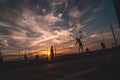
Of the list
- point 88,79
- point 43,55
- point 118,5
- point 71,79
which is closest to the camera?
point 88,79

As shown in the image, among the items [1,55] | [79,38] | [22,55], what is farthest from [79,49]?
[1,55]

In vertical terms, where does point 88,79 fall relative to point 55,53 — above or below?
below

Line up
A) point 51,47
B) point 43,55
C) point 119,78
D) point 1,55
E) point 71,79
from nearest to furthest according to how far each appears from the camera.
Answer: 1. point 119,78
2. point 71,79
3. point 51,47
4. point 1,55
5. point 43,55

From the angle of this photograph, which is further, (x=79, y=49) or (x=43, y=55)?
(x=43, y=55)

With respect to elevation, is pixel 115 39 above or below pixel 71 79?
above

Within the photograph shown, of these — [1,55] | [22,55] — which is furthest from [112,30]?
[1,55]

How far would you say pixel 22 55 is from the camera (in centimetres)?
1880

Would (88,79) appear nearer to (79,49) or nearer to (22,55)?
(79,49)

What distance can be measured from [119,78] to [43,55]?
16589mm

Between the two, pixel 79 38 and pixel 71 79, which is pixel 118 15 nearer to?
pixel 71 79

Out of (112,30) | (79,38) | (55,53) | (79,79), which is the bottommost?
(79,79)

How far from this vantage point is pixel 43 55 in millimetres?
18344

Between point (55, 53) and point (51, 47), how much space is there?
0.83 metres

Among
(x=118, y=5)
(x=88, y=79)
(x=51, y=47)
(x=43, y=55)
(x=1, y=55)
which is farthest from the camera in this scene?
(x=43, y=55)
